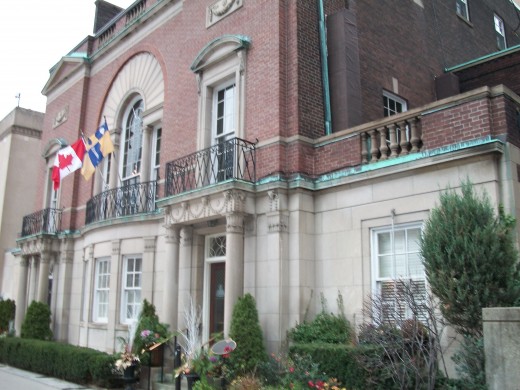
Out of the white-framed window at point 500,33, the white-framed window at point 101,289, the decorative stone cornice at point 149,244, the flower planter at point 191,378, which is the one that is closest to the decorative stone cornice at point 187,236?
the decorative stone cornice at point 149,244

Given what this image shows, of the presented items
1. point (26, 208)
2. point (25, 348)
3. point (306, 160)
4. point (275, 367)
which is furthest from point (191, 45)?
point (26, 208)

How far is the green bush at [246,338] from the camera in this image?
10.3 meters

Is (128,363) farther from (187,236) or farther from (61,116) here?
(61,116)

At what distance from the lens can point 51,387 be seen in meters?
13.1

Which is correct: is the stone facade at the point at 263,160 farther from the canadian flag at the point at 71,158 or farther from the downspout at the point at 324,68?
the canadian flag at the point at 71,158

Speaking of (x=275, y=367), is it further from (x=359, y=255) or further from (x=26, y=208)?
(x=26, y=208)

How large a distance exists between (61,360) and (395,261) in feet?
29.6

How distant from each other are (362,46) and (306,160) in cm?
415

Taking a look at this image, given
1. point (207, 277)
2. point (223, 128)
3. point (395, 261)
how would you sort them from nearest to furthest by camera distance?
point (395, 261) < point (207, 277) < point (223, 128)

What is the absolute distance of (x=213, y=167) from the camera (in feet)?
42.3

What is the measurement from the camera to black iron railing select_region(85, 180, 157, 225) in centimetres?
1563

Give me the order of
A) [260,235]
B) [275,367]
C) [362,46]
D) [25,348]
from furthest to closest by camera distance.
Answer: [25,348]
[362,46]
[260,235]
[275,367]

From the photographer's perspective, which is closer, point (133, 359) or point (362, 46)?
point (133, 359)

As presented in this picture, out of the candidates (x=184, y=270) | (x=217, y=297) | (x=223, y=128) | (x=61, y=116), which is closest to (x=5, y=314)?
(x=61, y=116)
